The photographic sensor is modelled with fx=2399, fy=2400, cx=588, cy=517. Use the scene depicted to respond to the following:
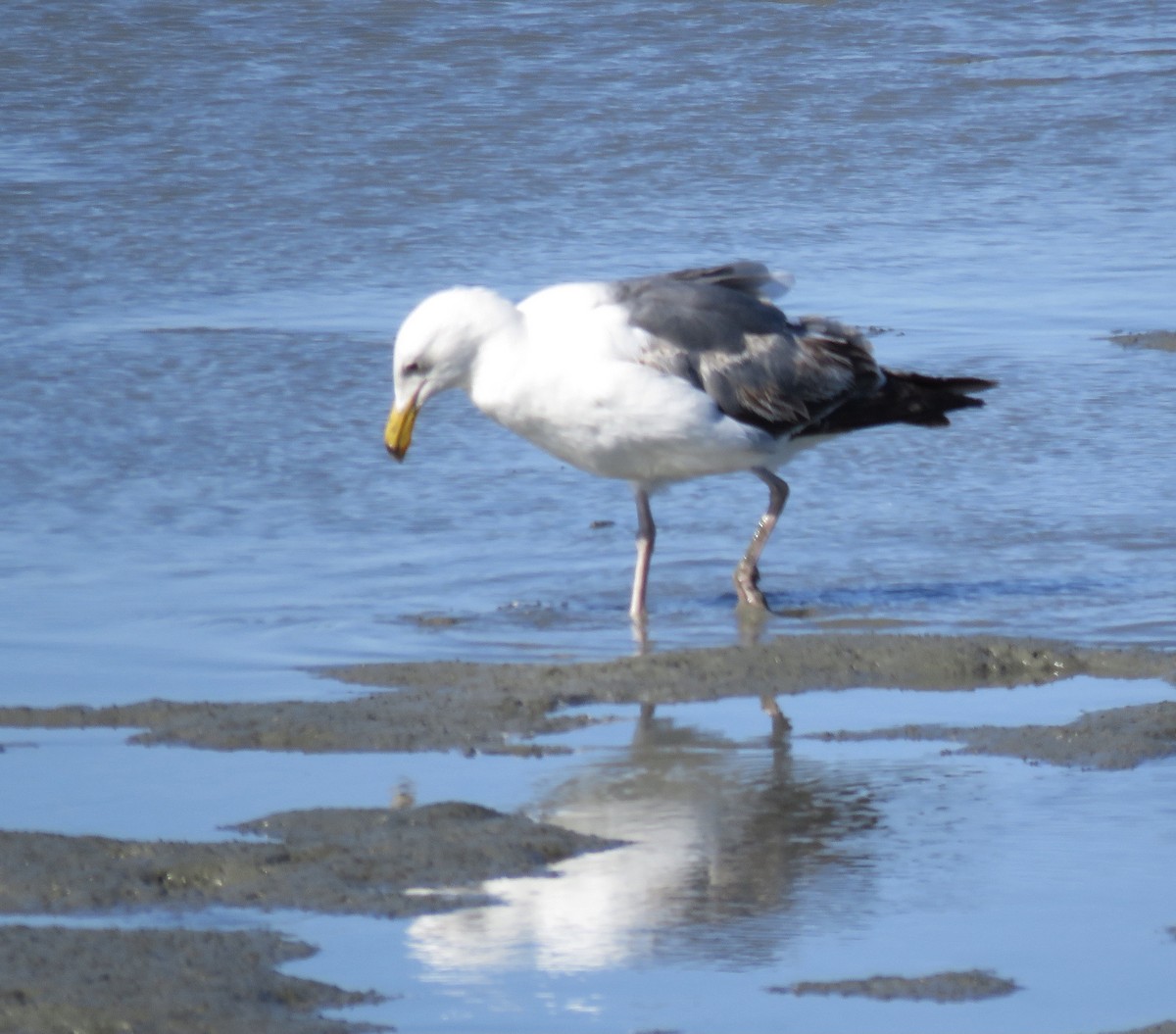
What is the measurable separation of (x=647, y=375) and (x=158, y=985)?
123 inches

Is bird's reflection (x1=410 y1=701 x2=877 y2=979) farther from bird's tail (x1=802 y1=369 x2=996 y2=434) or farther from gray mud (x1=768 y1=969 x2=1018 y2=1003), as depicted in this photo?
bird's tail (x1=802 y1=369 x2=996 y2=434)

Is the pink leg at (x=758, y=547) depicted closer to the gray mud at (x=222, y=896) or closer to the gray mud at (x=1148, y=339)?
the gray mud at (x=222, y=896)

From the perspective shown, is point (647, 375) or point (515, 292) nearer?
point (647, 375)

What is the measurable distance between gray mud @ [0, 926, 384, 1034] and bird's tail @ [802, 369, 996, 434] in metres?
3.60

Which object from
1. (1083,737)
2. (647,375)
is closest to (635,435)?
(647,375)

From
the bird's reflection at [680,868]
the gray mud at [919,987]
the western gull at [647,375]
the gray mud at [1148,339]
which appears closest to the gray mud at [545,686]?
the bird's reflection at [680,868]

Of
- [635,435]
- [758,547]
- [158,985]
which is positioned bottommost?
[758,547]

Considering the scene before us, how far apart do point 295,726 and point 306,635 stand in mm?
980

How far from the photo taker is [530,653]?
5.93 metres

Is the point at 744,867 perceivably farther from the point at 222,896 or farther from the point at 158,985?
the point at 158,985

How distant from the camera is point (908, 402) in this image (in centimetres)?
715

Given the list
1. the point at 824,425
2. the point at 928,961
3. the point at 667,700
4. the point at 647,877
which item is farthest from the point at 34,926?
the point at 824,425

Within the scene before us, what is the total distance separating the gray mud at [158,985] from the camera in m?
3.44

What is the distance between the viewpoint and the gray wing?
6531 mm
